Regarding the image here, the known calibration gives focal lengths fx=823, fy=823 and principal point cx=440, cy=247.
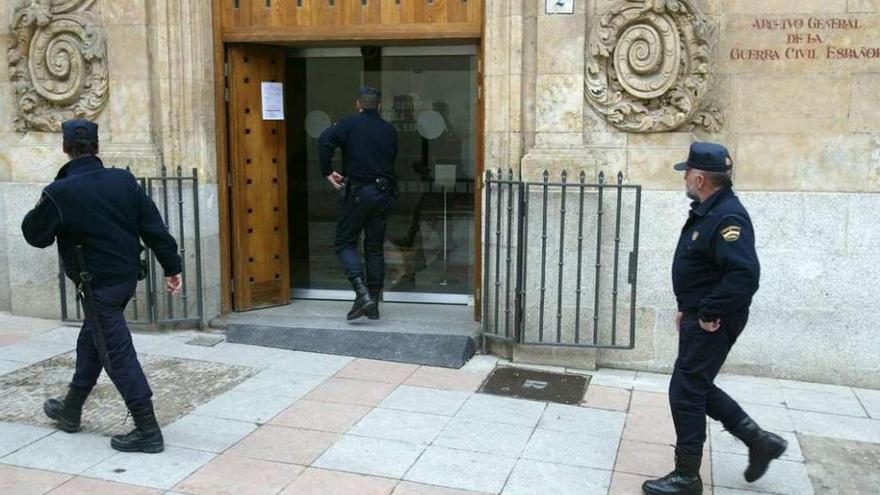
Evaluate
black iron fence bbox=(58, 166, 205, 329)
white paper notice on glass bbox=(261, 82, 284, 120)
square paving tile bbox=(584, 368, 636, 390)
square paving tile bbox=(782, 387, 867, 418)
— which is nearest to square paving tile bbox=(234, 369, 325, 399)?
black iron fence bbox=(58, 166, 205, 329)

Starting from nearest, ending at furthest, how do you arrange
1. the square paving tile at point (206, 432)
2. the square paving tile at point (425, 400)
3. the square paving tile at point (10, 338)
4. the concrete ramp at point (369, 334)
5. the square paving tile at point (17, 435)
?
the square paving tile at point (17, 435)
the square paving tile at point (206, 432)
the square paving tile at point (425, 400)
the concrete ramp at point (369, 334)
the square paving tile at point (10, 338)

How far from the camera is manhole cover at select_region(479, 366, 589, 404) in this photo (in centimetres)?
585

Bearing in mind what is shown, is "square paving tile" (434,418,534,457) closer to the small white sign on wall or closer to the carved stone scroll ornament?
the carved stone scroll ornament

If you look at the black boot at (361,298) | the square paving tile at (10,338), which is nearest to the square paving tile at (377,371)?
the black boot at (361,298)

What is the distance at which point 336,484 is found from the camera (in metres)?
4.36

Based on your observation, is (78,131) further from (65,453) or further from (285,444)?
(285,444)

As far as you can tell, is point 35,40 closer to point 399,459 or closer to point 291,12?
point 291,12

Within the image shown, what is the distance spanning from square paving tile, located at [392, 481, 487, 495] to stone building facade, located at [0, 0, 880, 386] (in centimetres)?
254

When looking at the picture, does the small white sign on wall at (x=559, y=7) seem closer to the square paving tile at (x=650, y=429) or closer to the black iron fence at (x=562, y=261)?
the black iron fence at (x=562, y=261)

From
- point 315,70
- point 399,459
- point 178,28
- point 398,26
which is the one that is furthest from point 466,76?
point 399,459

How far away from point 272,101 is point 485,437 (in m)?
4.09

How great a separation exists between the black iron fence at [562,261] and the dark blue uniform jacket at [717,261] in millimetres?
2021

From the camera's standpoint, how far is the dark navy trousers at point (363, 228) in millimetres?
7027

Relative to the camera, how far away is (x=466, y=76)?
7742 millimetres
